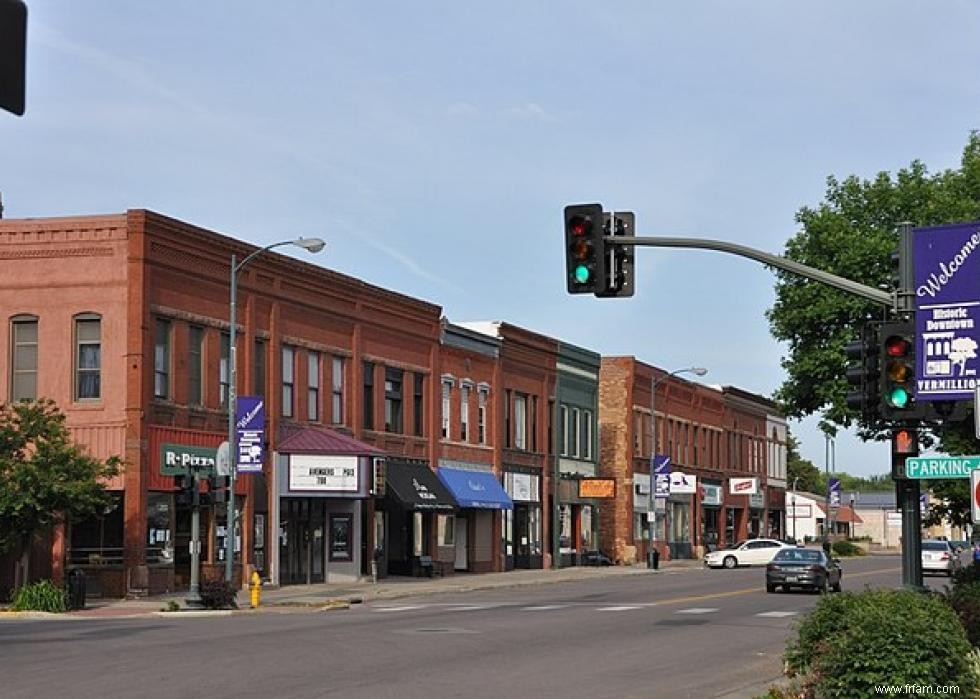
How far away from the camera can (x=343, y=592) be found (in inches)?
1727

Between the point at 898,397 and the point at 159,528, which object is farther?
the point at 159,528

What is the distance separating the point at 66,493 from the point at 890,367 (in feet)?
74.5

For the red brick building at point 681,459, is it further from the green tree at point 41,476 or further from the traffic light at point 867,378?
the traffic light at point 867,378

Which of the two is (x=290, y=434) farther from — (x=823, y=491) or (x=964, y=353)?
(x=823, y=491)

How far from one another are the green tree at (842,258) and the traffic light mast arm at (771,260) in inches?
762

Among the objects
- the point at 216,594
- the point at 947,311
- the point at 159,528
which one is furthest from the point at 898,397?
the point at 159,528

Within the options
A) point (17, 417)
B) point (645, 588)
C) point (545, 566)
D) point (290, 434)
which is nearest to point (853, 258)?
point (645, 588)

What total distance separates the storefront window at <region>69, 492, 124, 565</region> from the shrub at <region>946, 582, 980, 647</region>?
2622cm

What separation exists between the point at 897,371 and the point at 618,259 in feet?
12.9

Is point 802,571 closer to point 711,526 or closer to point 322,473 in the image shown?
point 322,473

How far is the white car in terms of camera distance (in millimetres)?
71500

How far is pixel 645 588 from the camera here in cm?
4906

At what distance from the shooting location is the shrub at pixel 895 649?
1267cm

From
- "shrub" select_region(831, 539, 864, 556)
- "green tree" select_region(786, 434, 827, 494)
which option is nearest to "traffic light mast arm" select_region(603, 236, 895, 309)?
"shrub" select_region(831, 539, 864, 556)
